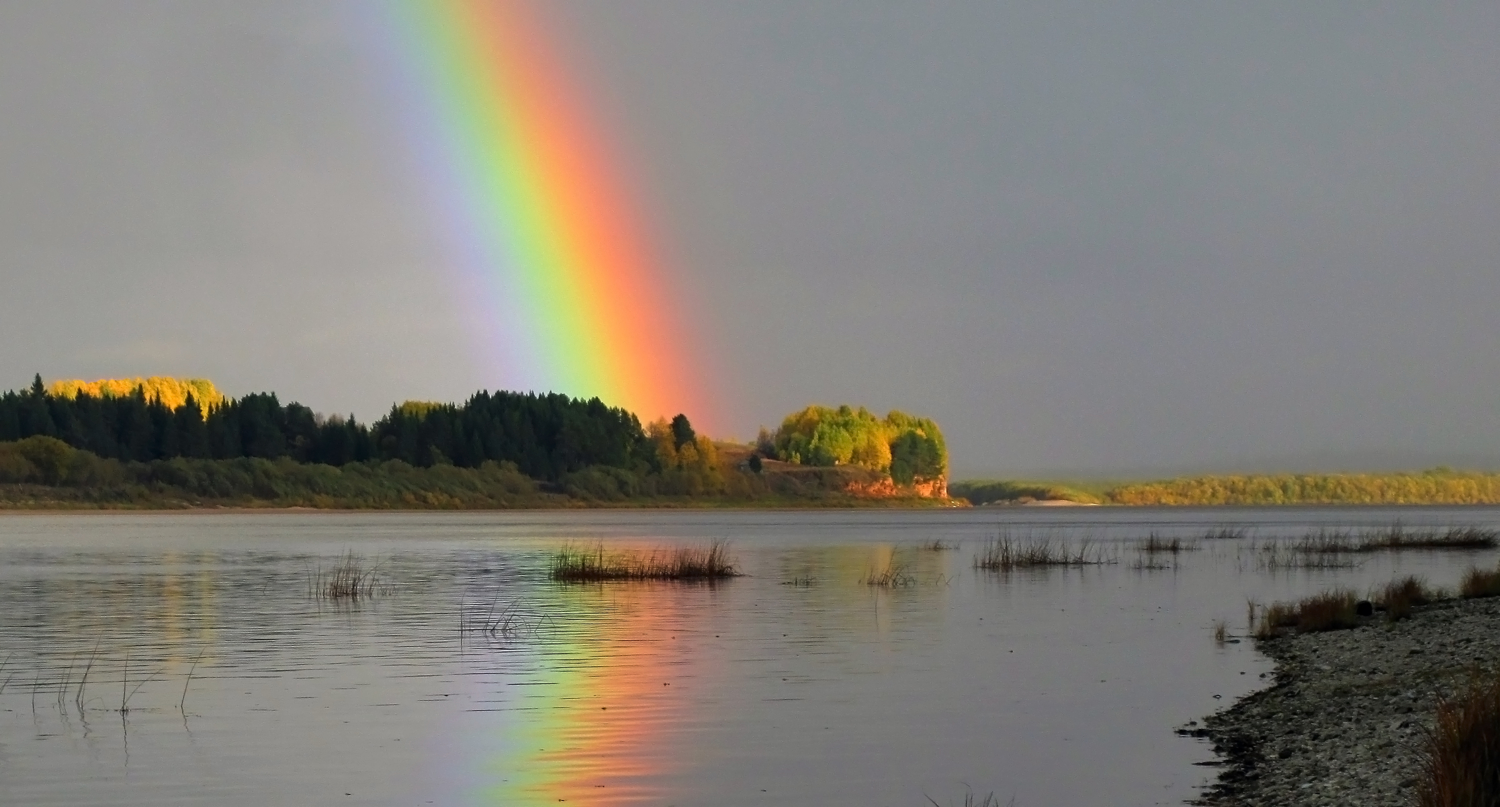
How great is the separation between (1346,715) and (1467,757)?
8.83 meters

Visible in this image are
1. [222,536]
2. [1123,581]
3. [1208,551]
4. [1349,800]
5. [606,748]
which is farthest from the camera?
[222,536]

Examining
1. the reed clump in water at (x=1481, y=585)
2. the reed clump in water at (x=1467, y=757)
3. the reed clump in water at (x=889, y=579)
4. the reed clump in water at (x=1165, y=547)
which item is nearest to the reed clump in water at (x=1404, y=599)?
the reed clump in water at (x=1481, y=585)

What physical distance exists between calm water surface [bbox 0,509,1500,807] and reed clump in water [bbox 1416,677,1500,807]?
4397 millimetres

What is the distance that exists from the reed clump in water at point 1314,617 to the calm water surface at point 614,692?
5.68ft

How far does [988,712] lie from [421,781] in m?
9.53

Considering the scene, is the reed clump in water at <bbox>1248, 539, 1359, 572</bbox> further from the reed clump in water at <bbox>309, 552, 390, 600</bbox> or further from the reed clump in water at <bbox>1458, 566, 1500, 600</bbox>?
the reed clump in water at <bbox>309, 552, 390, 600</bbox>

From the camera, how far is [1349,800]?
594 inches

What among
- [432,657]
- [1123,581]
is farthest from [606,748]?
[1123,581]

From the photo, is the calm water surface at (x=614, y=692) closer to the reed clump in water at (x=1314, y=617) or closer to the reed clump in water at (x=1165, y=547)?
the reed clump in water at (x=1314, y=617)

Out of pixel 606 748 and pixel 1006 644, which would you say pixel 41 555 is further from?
pixel 606 748

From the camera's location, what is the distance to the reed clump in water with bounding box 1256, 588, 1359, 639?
35.0 metres

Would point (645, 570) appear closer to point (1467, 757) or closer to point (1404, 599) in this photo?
point (1404, 599)

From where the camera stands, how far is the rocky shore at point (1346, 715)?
1622 cm

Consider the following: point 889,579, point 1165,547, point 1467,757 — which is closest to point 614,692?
point 1467,757
